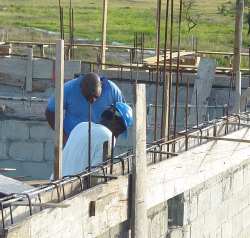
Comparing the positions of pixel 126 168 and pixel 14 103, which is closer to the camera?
pixel 126 168

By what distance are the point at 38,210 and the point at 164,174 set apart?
142 cm

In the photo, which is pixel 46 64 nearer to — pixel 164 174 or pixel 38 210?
pixel 164 174

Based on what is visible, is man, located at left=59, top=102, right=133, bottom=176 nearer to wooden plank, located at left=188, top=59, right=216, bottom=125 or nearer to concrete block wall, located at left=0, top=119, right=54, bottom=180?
concrete block wall, located at left=0, top=119, right=54, bottom=180

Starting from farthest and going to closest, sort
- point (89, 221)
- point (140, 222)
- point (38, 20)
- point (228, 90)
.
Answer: point (38, 20) → point (228, 90) → point (140, 222) → point (89, 221)

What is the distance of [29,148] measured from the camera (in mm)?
9750

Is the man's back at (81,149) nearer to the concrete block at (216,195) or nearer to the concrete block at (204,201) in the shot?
the concrete block at (204,201)

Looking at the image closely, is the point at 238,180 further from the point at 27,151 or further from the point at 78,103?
the point at 27,151

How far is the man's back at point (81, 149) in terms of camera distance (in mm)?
5785

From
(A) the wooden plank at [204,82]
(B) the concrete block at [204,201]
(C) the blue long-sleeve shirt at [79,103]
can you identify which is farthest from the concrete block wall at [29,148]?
(B) the concrete block at [204,201]

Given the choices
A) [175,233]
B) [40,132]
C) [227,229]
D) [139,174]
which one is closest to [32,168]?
[40,132]

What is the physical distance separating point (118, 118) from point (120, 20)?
105 feet

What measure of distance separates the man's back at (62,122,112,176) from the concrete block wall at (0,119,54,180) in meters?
3.79

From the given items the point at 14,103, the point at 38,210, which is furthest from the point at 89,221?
the point at 14,103

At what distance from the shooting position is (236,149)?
691cm
